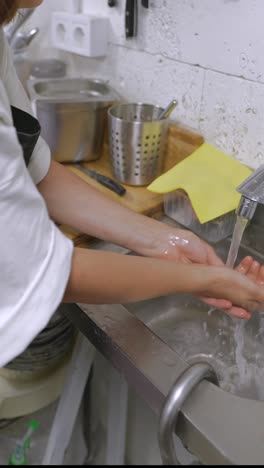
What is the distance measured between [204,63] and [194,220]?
12.9 inches

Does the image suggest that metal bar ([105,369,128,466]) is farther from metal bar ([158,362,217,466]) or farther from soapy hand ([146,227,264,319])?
metal bar ([158,362,217,466])

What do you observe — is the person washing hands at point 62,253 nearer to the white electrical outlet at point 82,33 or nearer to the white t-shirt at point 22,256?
the white t-shirt at point 22,256

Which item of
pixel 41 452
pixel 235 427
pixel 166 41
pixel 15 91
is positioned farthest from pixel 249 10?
pixel 41 452

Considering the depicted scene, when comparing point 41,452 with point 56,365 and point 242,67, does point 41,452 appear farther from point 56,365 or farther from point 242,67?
point 242,67

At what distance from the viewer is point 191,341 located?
792mm

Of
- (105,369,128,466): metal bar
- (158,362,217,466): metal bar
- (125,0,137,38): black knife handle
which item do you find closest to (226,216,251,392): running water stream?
(158,362,217,466): metal bar

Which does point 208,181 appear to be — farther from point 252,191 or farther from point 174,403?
point 174,403

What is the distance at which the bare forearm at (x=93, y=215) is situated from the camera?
74cm

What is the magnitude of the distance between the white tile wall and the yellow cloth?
0.11ft

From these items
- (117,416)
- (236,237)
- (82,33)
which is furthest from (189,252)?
(82,33)

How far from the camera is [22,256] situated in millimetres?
426

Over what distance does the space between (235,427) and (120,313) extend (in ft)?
0.78

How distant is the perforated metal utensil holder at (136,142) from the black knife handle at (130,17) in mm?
173

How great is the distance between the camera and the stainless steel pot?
949 millimetres
